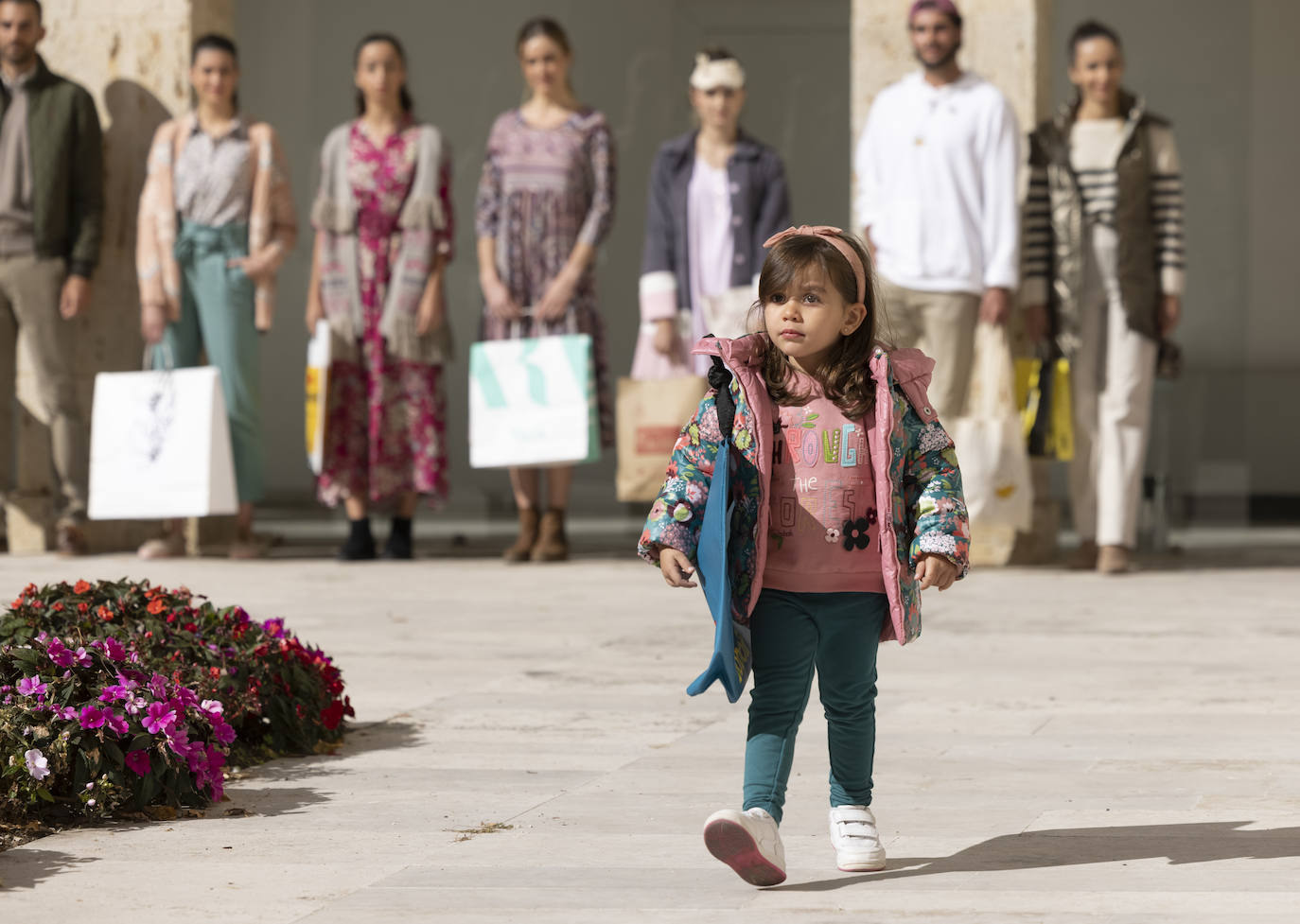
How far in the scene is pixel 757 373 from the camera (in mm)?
3516

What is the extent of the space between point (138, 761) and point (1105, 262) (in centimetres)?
569

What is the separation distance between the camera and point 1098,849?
136 inches

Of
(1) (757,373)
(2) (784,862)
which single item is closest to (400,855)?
(2) (784,862)

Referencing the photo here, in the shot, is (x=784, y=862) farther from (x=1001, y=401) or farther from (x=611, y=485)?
(x=611, y=485)

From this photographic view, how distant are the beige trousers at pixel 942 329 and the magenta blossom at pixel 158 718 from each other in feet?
16.6

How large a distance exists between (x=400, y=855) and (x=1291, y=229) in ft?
35.2

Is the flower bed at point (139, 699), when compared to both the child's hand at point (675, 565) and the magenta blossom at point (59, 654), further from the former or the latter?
the child's hand at point (675, 565)

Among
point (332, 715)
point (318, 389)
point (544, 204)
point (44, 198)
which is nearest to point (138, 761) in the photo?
point (332, 715)

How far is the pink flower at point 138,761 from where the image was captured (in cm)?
373

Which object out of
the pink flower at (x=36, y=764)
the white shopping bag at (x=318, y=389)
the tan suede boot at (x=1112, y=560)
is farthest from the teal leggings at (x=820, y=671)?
the white shopping bag at (x=318, y=389)

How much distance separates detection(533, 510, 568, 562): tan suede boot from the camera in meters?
9.34

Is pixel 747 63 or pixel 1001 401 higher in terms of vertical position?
pixel 747 63

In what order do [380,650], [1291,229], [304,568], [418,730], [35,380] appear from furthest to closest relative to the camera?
[1291,229]
[35,380]
[304,568]
[380,650]
[418,730]

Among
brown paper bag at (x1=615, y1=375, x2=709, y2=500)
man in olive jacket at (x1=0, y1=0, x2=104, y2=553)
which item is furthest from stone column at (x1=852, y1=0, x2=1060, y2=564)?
man in olive jacket at (x1=0, y1=0, x2=104, y2=553)
